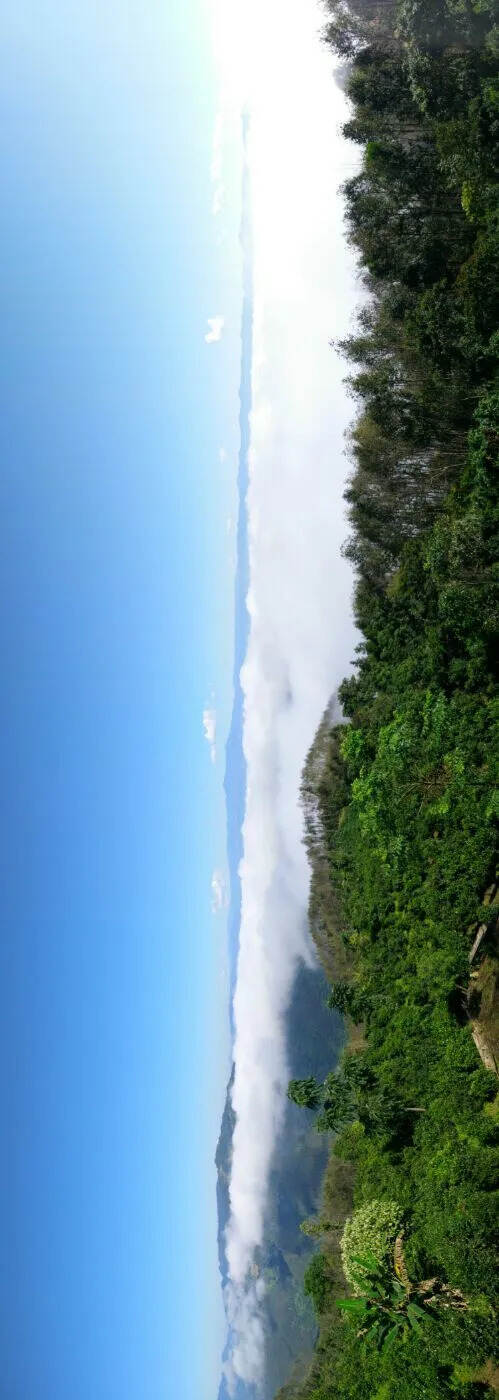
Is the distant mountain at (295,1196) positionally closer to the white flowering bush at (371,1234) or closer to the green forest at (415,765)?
the green forest at (415,765)

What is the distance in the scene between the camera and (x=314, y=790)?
3062 centimetres

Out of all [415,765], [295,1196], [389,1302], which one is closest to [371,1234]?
[389,1302]

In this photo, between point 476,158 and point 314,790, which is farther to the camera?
point 314,790

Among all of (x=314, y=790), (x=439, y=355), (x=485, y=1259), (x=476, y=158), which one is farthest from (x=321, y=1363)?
(x=476, y=158)

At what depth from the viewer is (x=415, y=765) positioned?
949 inches

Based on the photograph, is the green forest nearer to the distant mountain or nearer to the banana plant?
the banana plant

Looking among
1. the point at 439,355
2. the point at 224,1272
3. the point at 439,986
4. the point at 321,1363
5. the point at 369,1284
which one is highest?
the point at 439,355

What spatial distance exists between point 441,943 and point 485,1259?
660 cm

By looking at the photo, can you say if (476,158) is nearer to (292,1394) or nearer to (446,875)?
(446,875)

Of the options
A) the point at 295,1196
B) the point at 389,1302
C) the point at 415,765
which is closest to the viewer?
the point at 389,1302

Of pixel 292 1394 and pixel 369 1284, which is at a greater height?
pixel 369 1284

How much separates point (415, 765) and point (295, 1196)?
60.1ft

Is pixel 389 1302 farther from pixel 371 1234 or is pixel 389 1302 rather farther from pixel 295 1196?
pixel 295 1196

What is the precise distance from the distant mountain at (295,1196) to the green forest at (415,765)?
2.64m
